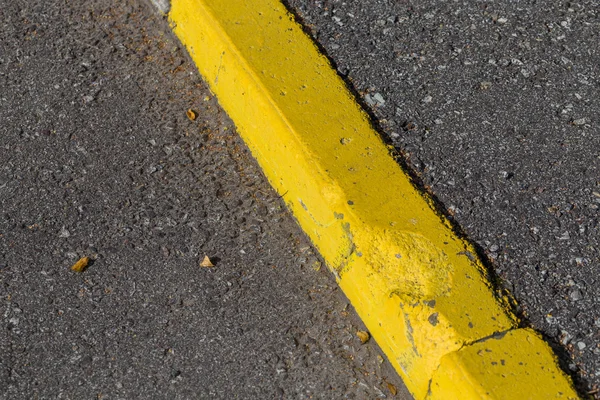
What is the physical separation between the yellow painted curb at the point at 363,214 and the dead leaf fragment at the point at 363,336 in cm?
4

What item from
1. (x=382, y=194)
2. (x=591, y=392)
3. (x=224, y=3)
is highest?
(x=224, y=3)

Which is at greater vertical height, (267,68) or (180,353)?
(267,68)

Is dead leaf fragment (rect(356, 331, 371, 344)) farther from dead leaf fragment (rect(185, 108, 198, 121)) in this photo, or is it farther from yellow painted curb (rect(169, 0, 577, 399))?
dead leaf fragment (rect(185, 108, 198, 121))

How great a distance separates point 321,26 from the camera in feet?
9.95

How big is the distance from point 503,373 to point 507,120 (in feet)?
3.42

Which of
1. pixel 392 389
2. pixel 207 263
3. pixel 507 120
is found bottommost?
pixel 392 389

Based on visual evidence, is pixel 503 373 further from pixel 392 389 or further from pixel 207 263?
pixel 207 263

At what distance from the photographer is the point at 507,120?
271 cm

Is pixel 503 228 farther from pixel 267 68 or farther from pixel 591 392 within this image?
pixel 267 68

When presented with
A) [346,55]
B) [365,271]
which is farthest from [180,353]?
[346,55]

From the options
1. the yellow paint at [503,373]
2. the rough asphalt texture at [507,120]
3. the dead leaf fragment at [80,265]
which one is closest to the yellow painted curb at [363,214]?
the yellow paint at [503,373]

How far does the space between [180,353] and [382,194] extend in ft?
2.58

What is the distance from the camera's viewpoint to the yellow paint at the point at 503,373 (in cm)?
196

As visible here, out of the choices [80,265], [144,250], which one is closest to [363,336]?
[144,250]
